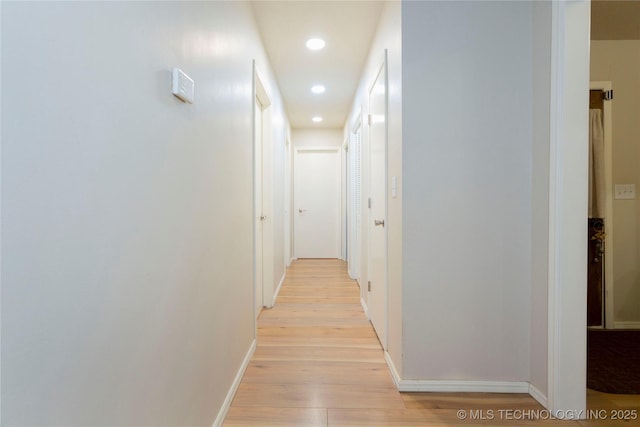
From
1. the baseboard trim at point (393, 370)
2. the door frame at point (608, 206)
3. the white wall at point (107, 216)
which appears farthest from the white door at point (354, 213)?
the white wall at point (107, 216)

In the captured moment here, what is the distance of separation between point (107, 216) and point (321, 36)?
2.56 metres

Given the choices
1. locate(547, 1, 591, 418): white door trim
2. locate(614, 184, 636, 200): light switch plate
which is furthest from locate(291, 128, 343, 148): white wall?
locate(547, 1, 591, 418): white door trim

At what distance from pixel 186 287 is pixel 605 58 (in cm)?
358

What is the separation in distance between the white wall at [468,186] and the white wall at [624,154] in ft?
5.38

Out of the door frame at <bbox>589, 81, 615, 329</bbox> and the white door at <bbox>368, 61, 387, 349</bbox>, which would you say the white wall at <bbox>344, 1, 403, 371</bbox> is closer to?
the white door at <bbox>368, 61, 387, 349</bbox>

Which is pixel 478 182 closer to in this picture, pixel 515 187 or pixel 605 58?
pixel 515 187

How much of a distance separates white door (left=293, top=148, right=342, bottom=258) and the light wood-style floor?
3.43 metres

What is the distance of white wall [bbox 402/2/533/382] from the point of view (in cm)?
175

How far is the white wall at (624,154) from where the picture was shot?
273 cm

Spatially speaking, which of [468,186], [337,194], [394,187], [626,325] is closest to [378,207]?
[394,187]

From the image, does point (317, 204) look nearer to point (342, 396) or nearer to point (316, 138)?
point (316, 138)

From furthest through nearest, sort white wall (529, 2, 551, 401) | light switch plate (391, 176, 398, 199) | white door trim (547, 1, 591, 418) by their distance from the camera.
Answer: light switch plate (391, 176, 398, 199), white wall (529, 2, 551, 401), white door trim (547, 1, 591, 418)

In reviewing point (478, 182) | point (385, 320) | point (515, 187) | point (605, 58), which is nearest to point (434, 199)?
point (478, 182)

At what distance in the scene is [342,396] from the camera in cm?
177
